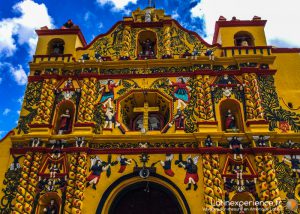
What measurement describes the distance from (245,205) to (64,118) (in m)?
6.99

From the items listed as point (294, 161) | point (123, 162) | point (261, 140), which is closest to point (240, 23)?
point (261, 140)

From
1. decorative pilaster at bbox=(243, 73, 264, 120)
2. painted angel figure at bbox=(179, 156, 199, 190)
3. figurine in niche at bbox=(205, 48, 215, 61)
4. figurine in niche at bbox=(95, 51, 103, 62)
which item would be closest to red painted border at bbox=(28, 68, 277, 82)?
decorative pilaster at bbox=(243, 73, 264, 120)

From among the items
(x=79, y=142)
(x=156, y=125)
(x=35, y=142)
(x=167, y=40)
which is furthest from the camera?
(x=167, y=40)

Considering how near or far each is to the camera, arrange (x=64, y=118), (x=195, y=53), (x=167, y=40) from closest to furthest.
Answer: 1. (x=64, y=118)
2. (x=195, y=53)
3. (x=167, y=40)

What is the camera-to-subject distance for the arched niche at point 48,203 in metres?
10.7

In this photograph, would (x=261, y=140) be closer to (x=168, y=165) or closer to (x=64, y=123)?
(x=168, y=165)

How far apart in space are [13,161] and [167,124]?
18.0ft

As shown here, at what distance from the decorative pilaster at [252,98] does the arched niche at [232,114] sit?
14.0 inches

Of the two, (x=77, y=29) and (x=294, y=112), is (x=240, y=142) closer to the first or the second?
(x=294, y=112)

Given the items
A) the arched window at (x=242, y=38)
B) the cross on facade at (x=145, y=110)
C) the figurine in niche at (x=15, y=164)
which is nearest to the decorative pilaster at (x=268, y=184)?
the cross on facade at (x=145, y=110)

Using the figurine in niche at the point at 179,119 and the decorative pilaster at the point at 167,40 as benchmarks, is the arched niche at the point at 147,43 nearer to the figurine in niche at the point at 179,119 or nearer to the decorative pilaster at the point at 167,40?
the decorative pilaster at the point at 167,40

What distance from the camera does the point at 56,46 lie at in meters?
14.4

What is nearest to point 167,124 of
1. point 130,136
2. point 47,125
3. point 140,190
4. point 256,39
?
point 130,136

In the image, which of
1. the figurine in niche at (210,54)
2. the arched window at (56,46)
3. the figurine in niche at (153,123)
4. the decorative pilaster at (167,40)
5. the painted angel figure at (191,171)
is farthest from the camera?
the arched window at (56,46)
